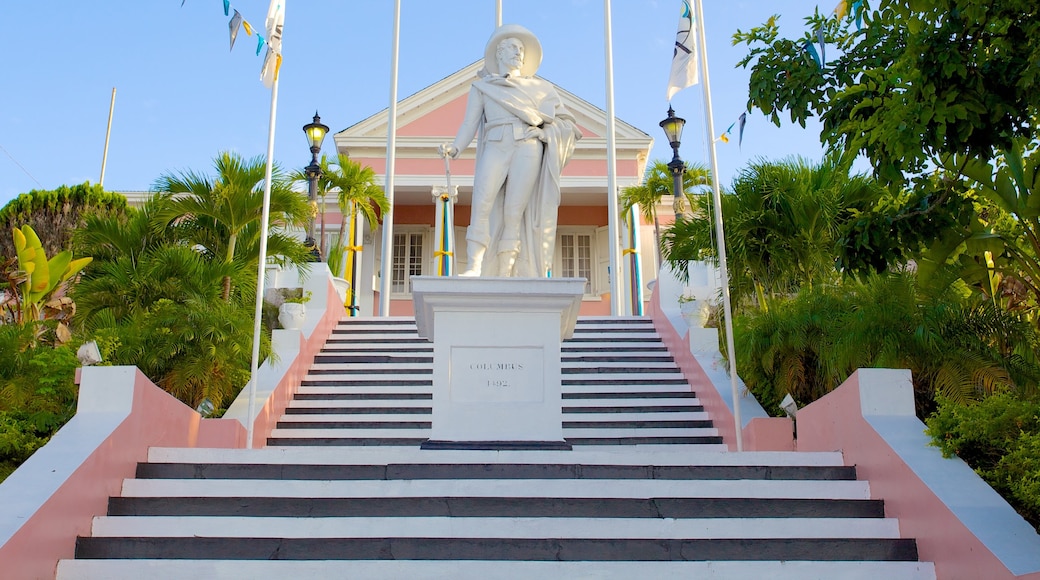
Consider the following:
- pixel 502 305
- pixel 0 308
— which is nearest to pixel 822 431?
pixel 502 305

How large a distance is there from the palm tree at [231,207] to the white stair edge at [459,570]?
294 inches

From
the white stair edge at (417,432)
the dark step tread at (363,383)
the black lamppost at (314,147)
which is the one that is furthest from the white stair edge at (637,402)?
the black lamppost at (314,147)

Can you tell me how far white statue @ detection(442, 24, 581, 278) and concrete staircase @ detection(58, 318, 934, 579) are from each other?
7.45 feet

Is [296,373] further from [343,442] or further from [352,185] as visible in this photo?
[352,185]

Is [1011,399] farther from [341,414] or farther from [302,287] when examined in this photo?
[302,287]

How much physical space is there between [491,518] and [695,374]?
20.2ft

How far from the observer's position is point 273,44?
11102 millimetres

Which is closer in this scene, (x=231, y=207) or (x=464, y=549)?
(x=464, y=549)

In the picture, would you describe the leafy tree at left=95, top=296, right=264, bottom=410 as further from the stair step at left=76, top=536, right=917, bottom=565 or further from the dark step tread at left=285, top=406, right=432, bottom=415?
the stair step at left=76, top=536, right=917, bottom=565

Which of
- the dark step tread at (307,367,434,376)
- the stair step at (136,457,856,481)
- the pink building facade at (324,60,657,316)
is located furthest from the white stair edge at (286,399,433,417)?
the pink building facade at (324,60,657,316)

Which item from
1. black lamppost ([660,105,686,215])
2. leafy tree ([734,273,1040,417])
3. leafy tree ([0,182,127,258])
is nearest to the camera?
leafy tree ([734,273,1040,417])

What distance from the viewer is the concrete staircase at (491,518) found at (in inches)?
214

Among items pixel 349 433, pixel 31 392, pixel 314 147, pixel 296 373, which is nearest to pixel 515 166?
pixel 349 433

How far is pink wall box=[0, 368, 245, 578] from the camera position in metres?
Answer: 5.21
